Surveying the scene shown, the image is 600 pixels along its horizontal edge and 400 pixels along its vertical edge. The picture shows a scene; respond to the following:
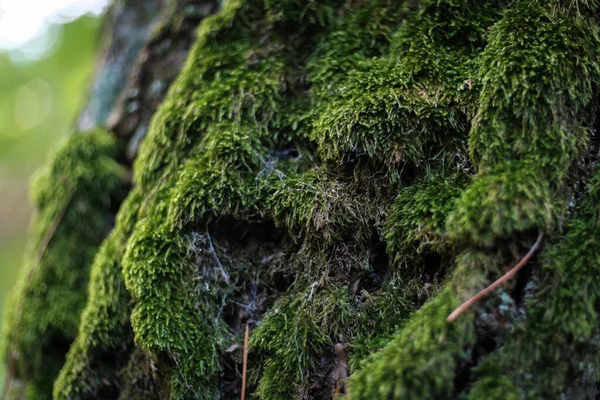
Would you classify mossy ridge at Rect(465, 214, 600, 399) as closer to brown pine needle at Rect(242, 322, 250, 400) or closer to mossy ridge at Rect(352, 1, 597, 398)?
mossy ridge at Rect(352, 1, 597, 398)

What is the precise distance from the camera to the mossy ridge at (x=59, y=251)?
8.80 ft

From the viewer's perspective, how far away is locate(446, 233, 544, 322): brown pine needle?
1.43m

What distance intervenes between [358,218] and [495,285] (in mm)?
632

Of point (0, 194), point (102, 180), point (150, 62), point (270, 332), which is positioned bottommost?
point (0, 194)

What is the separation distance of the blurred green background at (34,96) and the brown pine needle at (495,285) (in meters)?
7.11

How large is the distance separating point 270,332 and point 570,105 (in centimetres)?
156

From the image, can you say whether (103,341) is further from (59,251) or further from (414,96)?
A: (414,96)

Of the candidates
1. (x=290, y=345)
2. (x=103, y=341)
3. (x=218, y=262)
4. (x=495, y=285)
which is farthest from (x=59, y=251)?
(x=495, y=285)

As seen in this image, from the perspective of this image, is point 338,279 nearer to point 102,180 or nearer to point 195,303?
point 195,303

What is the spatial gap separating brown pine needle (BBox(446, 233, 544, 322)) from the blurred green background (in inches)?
280

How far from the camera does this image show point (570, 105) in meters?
1.64

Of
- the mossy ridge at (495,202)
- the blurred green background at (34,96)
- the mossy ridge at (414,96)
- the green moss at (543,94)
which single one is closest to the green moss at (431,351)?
the mossy ridge at (495,202)

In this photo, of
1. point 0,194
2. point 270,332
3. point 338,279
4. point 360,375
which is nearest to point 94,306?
point 270,332

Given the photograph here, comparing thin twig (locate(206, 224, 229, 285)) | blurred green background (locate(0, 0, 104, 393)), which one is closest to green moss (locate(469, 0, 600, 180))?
thin twig (locate(206, 224, 229, 285))
